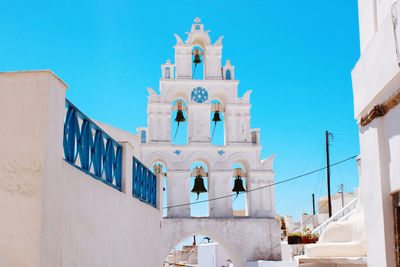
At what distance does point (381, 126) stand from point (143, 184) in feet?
17.6

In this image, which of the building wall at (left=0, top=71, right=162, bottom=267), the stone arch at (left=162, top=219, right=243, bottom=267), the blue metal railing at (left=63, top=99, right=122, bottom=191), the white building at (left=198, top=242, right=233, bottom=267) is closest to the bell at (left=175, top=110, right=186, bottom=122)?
the stone arch at (left=162, top=219, right=243, bottom=267)

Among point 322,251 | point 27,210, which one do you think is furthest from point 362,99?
point 27,210

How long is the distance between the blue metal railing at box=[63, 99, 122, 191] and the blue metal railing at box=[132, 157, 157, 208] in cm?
108

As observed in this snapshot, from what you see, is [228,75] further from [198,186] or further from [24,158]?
[24,158]

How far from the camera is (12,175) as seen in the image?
434cm

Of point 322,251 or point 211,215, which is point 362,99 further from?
point 211,215

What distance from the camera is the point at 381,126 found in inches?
206

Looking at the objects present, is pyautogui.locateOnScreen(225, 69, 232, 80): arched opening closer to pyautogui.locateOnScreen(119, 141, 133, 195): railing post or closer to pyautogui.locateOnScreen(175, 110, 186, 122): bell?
pyautogui.locateOnScreen(175, 110, 186, 122): bell

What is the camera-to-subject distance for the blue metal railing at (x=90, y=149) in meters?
5.37

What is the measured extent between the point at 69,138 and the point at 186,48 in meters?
15.3

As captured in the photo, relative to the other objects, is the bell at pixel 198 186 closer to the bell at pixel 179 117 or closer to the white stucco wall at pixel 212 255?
the bell at pixel 179 117

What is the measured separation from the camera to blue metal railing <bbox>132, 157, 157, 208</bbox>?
353 inches

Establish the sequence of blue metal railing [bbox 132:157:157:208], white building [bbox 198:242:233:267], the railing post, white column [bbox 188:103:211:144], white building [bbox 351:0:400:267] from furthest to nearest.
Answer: white building [bbox 198:242:233:267], white column [bbox 188:103:211:144], blue metal railing [bbox 132:157:157:208], the railing post, white building [bbox 351:0:400:267]

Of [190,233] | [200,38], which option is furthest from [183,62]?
Result: [190,233]
